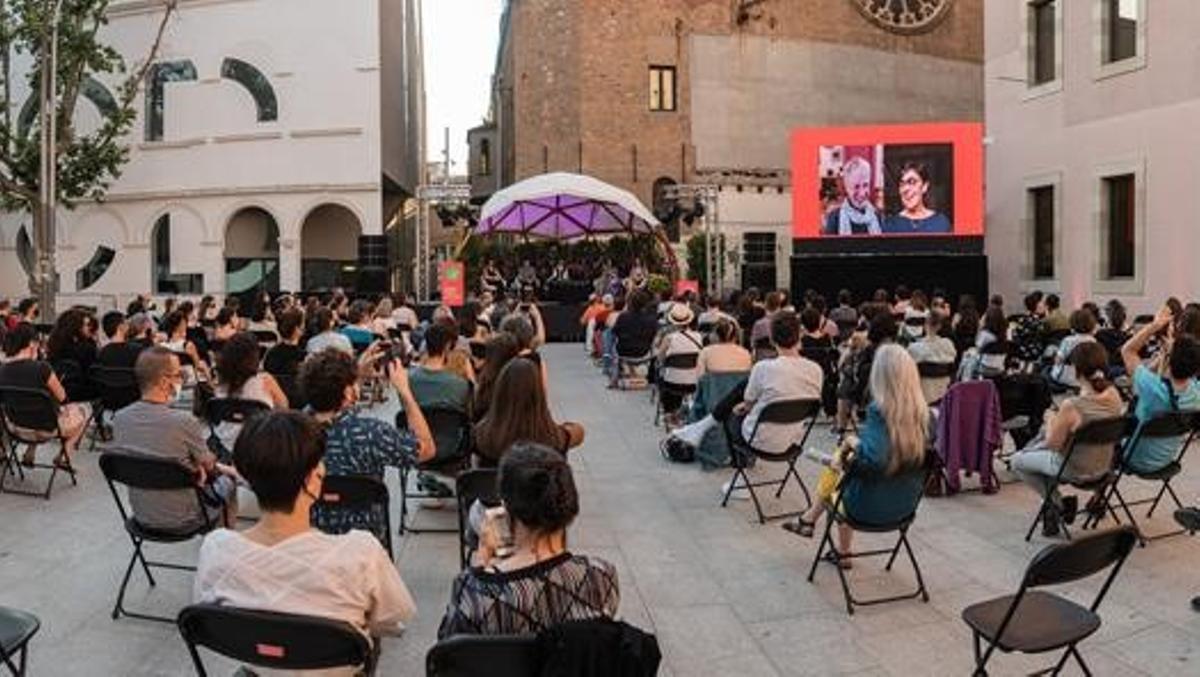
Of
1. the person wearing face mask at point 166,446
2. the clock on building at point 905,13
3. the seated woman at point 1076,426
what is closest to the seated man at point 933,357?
the seated woman at point 1076,426

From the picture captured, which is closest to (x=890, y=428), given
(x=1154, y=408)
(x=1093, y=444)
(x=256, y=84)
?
(x=1093, y=444)

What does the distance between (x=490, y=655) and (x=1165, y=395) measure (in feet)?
18.2

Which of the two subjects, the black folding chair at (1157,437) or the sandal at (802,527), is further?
the sandal at (802,527)

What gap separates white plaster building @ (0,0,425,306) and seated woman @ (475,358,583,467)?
23669mm

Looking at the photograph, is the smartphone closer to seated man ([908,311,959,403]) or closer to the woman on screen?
seated man ([908,311,959,403])

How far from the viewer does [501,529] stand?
3070 mm

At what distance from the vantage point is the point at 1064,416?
6.16 metres

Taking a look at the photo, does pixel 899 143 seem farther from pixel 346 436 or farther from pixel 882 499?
pixel 346 436

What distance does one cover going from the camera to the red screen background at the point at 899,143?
75.2 ft

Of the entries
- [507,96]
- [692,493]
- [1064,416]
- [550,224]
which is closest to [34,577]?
[692,493]

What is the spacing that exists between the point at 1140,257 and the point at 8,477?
18468 millimetres

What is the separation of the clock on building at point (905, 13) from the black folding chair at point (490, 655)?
142 ft

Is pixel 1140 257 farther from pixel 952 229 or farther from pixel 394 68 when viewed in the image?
pixel 394 68

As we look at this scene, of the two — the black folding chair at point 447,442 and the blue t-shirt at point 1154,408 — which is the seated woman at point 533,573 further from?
the blue t-shirt at point 1154,408
